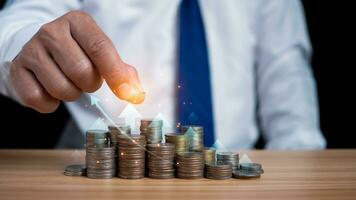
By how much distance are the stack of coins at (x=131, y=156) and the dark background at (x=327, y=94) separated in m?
1.29

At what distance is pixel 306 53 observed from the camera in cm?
199

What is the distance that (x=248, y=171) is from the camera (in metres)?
1.08

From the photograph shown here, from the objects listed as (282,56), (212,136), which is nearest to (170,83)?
(212,136)

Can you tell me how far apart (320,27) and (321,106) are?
316 mm

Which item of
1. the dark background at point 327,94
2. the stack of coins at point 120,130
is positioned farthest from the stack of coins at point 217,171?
the dark background at point 327,94

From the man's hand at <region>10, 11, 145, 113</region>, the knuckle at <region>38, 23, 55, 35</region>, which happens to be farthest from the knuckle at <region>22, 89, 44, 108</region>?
the knuckle at <region>38, 23, 55, 35</region>

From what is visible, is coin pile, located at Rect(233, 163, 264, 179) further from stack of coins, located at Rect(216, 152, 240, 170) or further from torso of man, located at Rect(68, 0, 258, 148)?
torso of man, located at Rect(68, 0, 258, 148)

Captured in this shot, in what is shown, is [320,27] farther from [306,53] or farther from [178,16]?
[178,16]

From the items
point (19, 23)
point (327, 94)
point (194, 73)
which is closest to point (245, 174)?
point (194, 73)

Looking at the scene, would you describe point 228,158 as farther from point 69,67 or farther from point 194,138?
point 69,67

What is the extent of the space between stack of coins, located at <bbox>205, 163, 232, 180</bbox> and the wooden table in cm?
1

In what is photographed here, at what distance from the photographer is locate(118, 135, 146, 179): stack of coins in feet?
3.34

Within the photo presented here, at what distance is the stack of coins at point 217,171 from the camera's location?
104cm

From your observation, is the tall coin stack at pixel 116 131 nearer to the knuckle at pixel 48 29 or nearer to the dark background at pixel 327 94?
the knuckle at pixel 48 29
